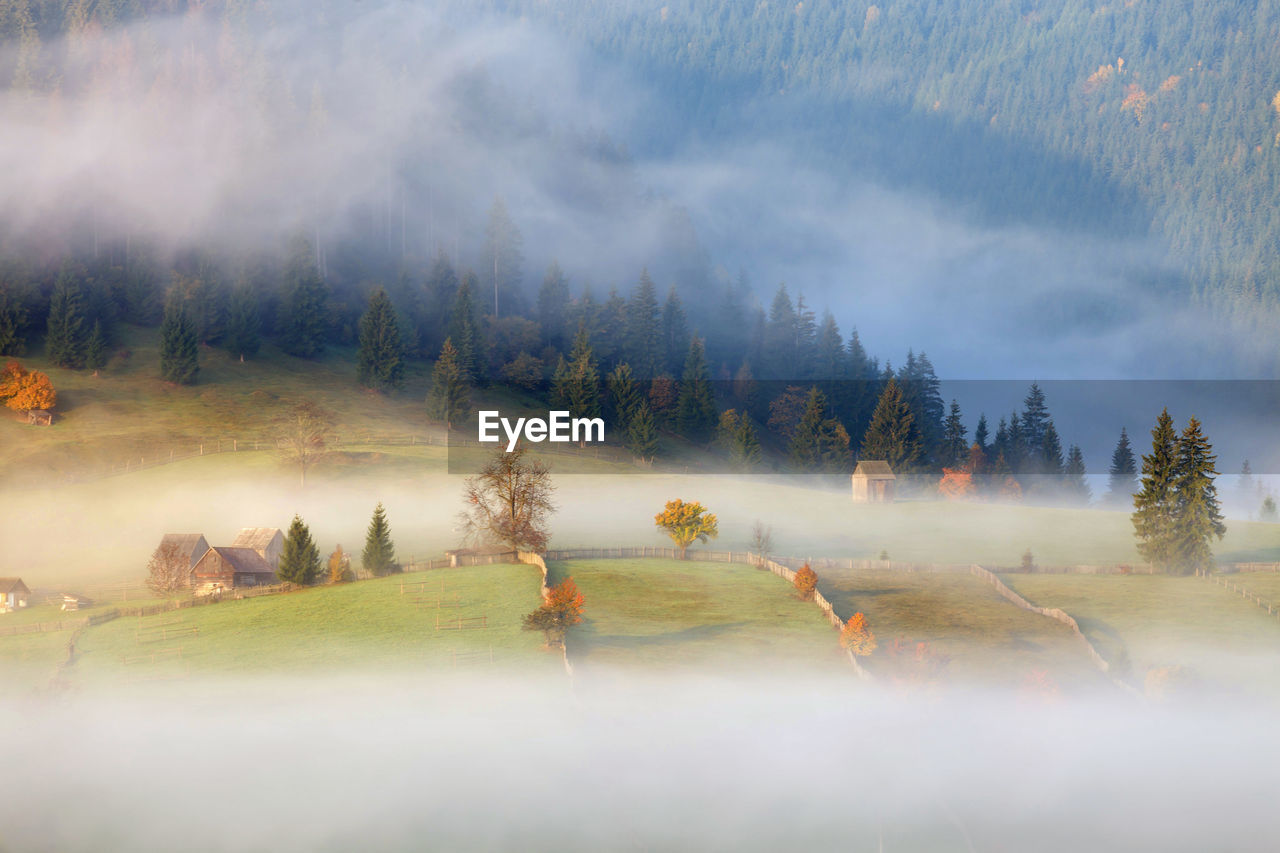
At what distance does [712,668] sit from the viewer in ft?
195

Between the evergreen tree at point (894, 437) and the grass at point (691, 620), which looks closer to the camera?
the grass at point (691, 620)

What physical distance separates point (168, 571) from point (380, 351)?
190 feet

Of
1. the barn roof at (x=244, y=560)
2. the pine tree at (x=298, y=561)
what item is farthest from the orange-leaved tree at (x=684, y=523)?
the barn roof at (x=244, y=560)

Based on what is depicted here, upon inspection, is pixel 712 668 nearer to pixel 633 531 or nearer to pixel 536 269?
pixel 633 531

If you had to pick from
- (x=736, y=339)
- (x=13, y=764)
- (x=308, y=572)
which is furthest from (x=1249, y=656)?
(x=736, y=339)

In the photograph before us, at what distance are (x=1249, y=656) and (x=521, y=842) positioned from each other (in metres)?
43.9

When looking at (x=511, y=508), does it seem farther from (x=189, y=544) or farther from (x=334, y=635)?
(x=189, y=544)

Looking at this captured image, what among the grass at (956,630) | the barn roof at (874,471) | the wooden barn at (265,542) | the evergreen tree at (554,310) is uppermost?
the evergreen tree at (554,310)

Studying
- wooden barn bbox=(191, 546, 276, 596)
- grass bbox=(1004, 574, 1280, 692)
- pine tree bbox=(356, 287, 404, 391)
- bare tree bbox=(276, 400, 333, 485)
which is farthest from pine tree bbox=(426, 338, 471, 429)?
grass bbox=(1004, 574, 1280, 692)

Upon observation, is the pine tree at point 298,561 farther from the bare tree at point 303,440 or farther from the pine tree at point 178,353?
the pine tree at point 178,353

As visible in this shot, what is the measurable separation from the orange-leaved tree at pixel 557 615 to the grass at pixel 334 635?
881 millimetres

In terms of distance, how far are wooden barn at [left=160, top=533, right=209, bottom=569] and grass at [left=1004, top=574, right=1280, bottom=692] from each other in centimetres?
5654

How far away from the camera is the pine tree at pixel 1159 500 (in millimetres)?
81062

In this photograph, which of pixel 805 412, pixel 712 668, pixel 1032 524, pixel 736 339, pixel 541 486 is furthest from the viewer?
pixel 736 339
